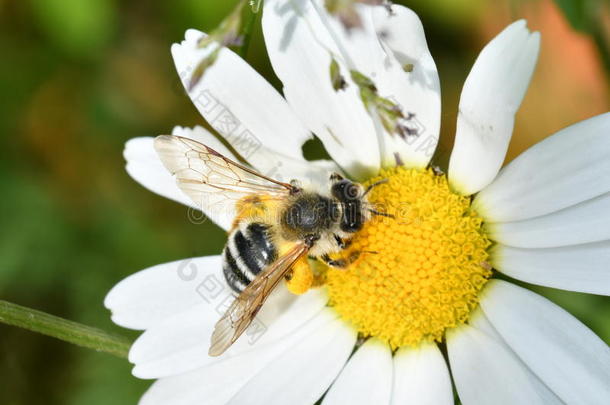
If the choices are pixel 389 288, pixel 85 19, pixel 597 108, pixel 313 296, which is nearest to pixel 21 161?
pixel 85 19

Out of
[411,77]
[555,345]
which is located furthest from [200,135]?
[555,345]

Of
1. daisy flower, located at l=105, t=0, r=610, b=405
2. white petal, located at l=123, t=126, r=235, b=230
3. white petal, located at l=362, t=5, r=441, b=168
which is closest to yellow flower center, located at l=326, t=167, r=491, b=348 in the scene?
daisy flower, located at l=105, t=0, r=610, b=405

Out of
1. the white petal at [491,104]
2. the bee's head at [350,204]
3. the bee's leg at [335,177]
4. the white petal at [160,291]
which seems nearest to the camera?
the white petal at [491,104]

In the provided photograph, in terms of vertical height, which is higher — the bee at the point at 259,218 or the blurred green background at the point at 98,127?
the bee at the point at 259,218

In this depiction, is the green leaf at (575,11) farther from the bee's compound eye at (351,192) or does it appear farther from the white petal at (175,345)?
the white petal at (175,345)

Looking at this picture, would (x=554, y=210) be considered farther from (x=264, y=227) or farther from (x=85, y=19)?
(x=85, y=19)

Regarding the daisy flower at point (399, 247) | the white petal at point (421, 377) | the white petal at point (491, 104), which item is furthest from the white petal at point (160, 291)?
the white petal at point (491, 104)

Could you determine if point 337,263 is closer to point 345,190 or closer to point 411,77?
point 345,190
